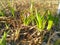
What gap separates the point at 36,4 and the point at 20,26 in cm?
94

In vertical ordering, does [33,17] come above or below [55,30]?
above

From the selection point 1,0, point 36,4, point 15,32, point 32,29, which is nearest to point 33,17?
point 32,29

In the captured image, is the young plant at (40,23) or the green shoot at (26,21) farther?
the green shoot at (26,21)

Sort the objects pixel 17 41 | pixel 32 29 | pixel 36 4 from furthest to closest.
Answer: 1. pixel 36 4
2. pixel 32 29
3. pixel 17 41

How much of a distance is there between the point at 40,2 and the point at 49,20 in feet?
3.83

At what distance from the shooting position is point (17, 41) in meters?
2.40

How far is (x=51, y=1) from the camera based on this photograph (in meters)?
3.70

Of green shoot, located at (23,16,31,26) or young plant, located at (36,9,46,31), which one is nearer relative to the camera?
young plant, located at (36,9,46,31)

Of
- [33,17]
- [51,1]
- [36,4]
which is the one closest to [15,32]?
[33,17]

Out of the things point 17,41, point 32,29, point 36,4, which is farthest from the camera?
point 36,4

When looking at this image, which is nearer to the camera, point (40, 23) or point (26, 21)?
point (40, 23)

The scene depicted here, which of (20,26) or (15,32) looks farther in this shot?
(20,26)

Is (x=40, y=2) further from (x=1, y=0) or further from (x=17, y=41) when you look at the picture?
(x=17, y=41)

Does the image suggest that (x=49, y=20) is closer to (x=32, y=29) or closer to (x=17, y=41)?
(x=32, y=29)
